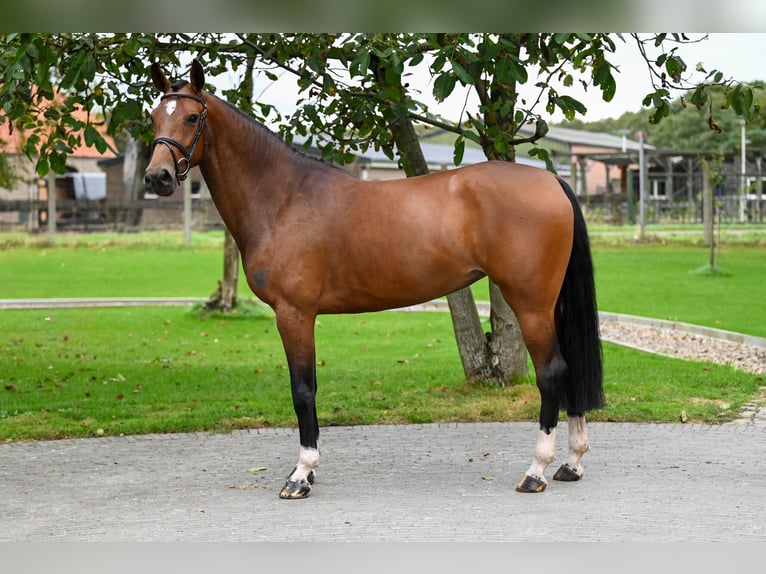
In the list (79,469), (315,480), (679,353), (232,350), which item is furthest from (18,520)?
(679,353)

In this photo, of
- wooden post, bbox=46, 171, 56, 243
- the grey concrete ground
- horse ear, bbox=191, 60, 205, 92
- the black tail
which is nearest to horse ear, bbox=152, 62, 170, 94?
horse ear, bbox=191, 60, 205, 92

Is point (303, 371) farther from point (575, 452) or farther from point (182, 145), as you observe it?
point (575, 452)

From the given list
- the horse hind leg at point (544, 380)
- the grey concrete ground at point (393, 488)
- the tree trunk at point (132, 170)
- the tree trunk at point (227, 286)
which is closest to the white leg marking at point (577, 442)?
the grey concrete ground at point (393, 488)

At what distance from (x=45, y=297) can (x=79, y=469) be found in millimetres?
13311

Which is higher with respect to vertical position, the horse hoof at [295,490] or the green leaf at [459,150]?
the green leaf at [459,150]

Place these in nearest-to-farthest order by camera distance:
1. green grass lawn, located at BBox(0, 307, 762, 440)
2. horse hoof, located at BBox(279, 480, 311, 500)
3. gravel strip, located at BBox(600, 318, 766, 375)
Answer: horse hoof, located at BBox(279, 480, 311, 500) < green grass lawn, located at BBox(0, 307, 762, 440) < gravel strip, located at BBox(600, 318, 766, 375)

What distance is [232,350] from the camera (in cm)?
1270

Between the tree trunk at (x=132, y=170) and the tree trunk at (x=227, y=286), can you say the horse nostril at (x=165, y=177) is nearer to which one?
the tree trunk at (x=227, y=286)

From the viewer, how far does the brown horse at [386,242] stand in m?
5.72

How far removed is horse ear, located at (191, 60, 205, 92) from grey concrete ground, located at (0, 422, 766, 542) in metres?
2.39

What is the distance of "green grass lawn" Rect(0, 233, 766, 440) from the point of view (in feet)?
26.7

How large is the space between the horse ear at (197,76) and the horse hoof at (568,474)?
316 centimetres

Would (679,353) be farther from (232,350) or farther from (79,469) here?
(79,469)

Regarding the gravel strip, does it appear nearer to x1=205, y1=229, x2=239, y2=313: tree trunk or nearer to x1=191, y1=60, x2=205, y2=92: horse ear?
x1=205, y1=229, x2=239, y2=313: tree trunk
